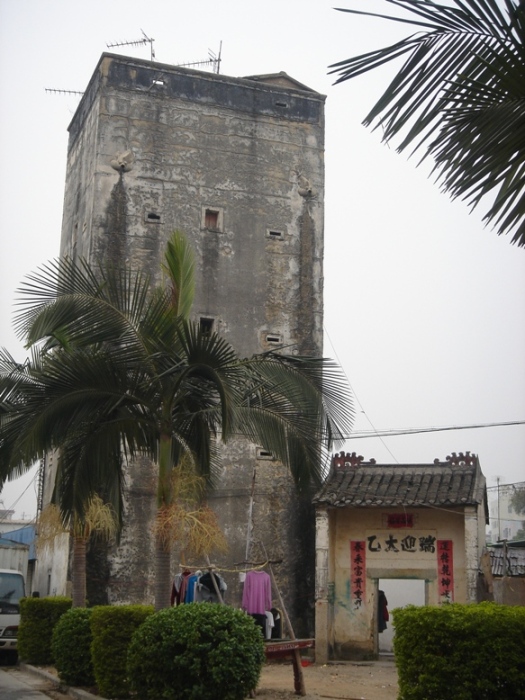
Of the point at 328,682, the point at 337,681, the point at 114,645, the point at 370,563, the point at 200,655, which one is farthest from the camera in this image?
the point at 370,563

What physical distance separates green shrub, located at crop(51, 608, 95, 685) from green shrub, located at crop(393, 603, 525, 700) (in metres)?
7.07

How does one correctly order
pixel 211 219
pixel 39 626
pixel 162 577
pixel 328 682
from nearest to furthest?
pixel 162 577 < pixel 328 682 < pixel 39 626 < pixel 211 219

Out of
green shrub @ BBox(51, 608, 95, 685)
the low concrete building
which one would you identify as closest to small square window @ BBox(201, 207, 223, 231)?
the low concrete building

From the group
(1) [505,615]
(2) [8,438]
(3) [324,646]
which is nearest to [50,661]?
(3) [324,646]

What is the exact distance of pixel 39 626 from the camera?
18.4m

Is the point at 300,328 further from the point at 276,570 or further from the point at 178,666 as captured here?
the point at 178,666

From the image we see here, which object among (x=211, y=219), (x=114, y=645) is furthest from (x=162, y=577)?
(x=211, y=219)

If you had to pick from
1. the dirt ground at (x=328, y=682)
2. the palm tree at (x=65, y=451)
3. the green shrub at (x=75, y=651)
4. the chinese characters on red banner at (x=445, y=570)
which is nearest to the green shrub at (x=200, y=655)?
the dirt ground at (x=328, y=682)

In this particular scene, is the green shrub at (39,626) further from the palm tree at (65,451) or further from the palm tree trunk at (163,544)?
the palm tree trunk at (163,544)

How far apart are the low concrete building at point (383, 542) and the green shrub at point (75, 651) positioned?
734 cm

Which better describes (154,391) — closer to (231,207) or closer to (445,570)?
(445,570)

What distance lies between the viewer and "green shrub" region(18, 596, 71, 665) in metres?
18.2

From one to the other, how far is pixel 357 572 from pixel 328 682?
5107 mm

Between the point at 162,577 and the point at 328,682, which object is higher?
the point at 162,577
